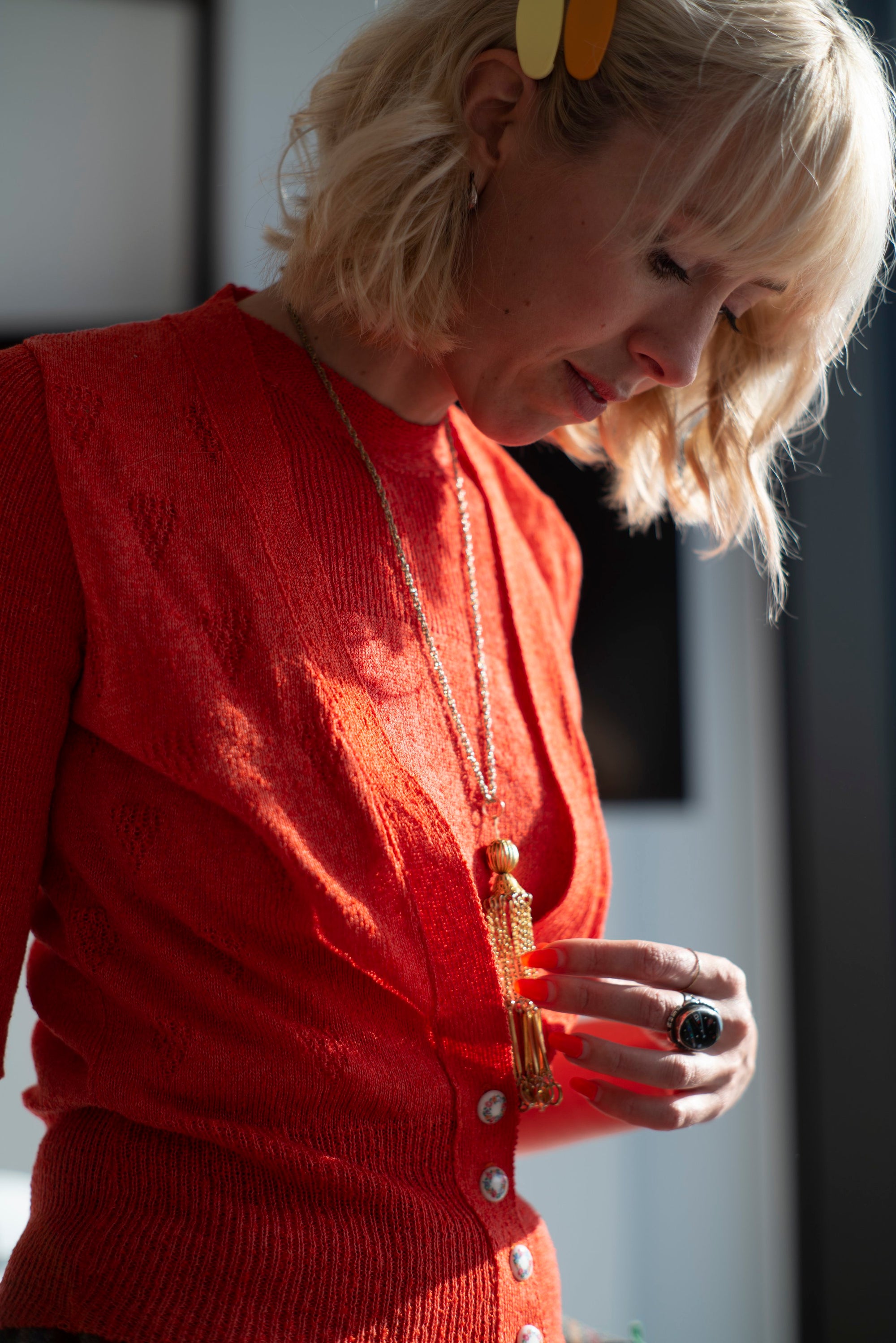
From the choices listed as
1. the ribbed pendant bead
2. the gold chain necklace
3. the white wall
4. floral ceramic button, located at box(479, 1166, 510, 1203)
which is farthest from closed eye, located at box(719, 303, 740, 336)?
the white wall

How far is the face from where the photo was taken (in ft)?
2.41

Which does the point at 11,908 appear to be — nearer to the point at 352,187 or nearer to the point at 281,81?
the point at 352,187

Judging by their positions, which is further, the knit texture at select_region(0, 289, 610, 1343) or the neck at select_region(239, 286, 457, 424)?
the neck at select_region(239, 286, 457, 424)

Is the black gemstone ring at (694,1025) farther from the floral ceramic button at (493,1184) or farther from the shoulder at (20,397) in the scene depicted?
the shoulder at (20,397)

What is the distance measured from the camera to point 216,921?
26.8 inches

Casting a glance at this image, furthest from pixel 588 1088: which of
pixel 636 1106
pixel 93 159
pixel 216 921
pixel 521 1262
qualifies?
pixel 93 159

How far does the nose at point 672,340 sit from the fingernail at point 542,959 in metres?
0.46

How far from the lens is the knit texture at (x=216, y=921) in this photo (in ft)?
2.16

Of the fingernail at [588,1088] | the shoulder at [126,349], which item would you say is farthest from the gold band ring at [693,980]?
the shoulder at [126,349]

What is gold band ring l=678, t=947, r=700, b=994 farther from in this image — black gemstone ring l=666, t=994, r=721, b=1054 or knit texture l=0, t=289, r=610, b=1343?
knit texture l=0, t=289, r=610, b=1343

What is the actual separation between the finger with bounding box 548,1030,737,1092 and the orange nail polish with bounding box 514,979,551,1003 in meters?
0.04

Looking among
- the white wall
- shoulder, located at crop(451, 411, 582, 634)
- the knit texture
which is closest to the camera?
the knit texture

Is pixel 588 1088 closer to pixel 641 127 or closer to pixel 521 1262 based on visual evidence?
pixel 521 1262

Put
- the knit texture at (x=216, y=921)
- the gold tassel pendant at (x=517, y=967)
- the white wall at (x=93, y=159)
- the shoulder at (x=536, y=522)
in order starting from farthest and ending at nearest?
the white wall at (x=93, y=159) → the shoulder at (x=536, y=522) → the gold tassel pendant at (x=517, y=967) → the knit texture at (x=216, y=921)
